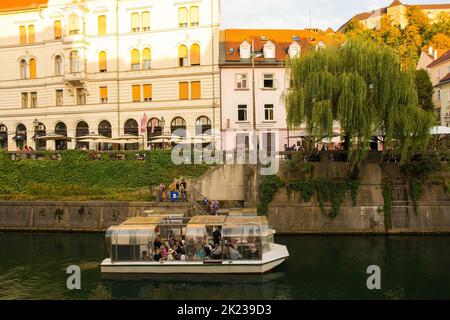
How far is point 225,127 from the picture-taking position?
164 feet

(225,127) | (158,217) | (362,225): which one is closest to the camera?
(158,217)

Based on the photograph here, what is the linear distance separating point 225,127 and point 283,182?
16496mm

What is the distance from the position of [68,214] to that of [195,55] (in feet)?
73.3

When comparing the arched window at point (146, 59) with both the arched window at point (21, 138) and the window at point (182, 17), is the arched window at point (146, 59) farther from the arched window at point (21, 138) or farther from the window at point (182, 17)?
the arched window at point (21, 138)

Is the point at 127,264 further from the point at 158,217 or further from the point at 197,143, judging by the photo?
the point at 197,143

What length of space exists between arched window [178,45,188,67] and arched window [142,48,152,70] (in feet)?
10.7

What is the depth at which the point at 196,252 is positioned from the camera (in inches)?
970

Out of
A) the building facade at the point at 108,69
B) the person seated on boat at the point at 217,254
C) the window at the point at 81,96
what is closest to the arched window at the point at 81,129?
the building facade at the point at 108,69

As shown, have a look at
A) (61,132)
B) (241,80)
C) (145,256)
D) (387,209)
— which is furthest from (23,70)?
(387,209)

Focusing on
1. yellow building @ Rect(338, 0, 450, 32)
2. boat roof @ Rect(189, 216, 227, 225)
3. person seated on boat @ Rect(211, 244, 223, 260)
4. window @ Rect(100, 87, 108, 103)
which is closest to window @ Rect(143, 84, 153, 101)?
window @ Rect(100, 87, 108, 103)

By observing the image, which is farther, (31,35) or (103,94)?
(31,35)

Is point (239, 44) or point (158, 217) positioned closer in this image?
point (158, 217)

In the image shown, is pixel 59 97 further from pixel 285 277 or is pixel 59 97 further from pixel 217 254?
pixel 285 277

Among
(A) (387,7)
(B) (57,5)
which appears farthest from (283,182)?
(A) (387,7)
